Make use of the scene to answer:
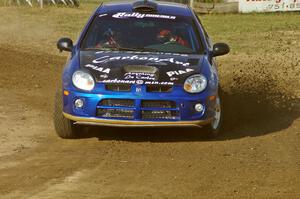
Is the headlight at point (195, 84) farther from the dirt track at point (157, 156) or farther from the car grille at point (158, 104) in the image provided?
the dirt track at point (157, 156)

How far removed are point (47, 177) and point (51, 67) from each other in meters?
8.23

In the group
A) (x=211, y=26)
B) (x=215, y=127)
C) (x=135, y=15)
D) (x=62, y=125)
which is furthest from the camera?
(x=211, y=26)

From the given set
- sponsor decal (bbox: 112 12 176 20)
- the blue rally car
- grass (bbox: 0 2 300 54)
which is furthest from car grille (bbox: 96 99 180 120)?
grass (bbox: 0 2 300 54)

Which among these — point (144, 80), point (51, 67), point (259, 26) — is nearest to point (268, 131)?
point (144, 80)

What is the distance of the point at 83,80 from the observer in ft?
28.6

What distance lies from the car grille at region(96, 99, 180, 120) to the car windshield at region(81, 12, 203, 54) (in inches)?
46.2

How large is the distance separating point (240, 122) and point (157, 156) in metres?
2.47

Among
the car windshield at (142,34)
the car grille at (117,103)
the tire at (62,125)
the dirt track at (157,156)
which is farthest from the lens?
the car windshield at (142,34)

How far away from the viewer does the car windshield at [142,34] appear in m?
9.70

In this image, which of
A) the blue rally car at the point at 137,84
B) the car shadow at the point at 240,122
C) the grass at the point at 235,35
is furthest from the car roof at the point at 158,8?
the grass at the point at 235,35

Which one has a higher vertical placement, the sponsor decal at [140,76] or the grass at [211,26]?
the sponsor decal at [140,76]

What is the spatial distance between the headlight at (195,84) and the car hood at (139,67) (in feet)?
0.19

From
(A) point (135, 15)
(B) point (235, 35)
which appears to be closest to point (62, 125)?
(A) point (135, 15)

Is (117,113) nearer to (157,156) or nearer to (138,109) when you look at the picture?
(138,109)
